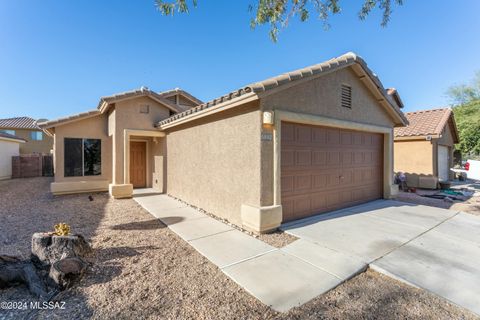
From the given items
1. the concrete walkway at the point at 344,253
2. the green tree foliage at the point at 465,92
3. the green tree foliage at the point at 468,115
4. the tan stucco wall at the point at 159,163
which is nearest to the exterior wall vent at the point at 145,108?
the tan stucco wall at the point at 159,163

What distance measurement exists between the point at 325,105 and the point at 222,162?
360cm

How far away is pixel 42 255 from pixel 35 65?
37.5ft

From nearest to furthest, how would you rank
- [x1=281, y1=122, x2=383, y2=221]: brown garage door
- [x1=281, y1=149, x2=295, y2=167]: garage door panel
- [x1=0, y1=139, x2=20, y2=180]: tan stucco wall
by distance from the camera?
[x1=281, y1=149, x2=295, y2=167]: garage door panel → [x1=281, y1=122, x2=383, y2=221]: brown garage door → [x1=0, y1=139, x2=20, y2=180]: tan stucco wall

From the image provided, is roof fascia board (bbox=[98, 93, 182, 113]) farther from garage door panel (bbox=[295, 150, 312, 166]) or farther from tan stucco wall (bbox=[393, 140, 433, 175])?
tan stucco wall (bbox=[393, 140, 433, 175])

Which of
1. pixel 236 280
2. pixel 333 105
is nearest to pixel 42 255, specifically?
pixel 236 280

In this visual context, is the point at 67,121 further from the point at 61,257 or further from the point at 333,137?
the point at 333,137

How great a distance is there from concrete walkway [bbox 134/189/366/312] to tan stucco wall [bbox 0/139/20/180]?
68.0 ft

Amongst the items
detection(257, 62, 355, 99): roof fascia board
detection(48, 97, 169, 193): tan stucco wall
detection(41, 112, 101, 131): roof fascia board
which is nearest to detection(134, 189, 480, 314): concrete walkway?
detection(257, 62, 355, 99): roof fascia board

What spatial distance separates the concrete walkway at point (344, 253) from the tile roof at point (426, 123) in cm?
830

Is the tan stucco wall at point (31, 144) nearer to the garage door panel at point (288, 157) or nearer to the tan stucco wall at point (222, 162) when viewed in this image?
the tan stucco wall at point (222, 162)

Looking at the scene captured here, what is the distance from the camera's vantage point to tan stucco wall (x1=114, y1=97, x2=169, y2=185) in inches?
396

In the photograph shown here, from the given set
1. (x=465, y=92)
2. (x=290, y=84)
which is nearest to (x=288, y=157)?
(x=290, y=84)

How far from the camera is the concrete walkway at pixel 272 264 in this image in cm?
307

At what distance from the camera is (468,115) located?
2697 centimetres
